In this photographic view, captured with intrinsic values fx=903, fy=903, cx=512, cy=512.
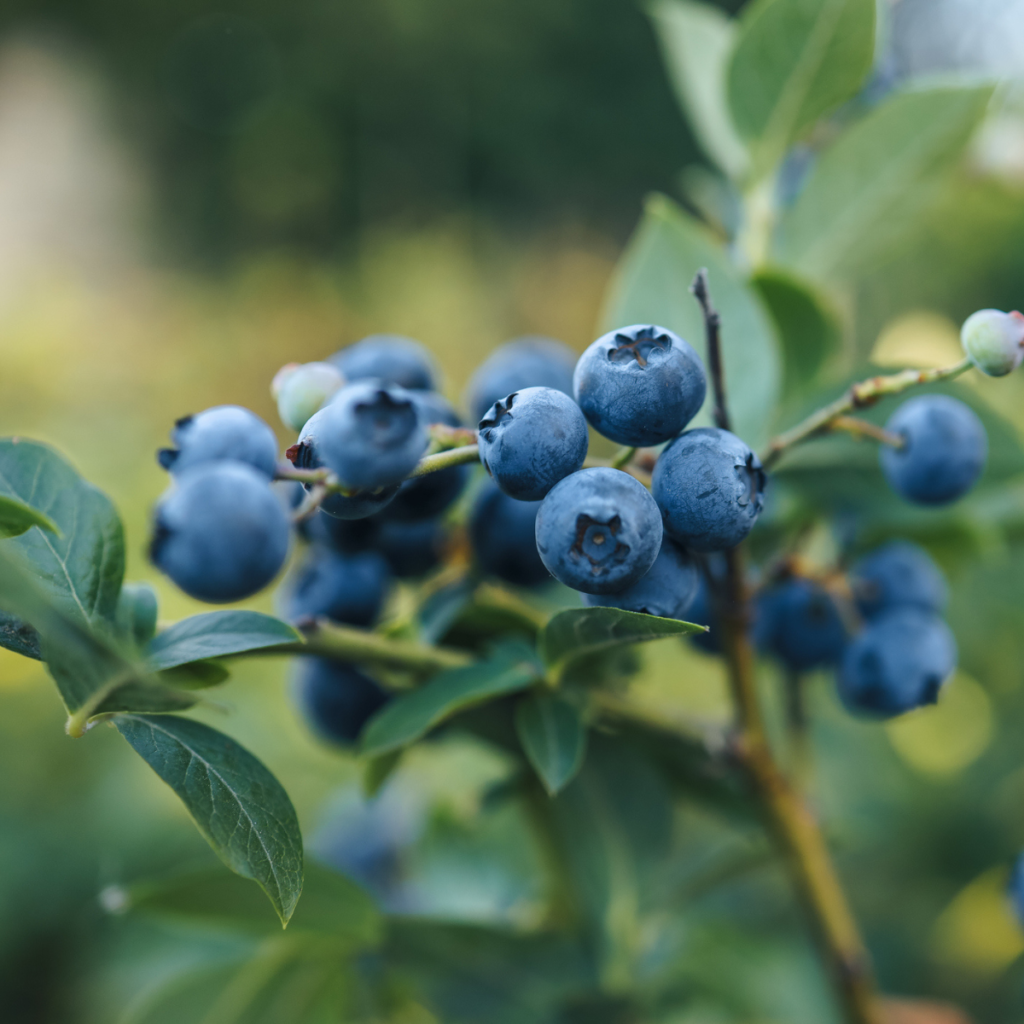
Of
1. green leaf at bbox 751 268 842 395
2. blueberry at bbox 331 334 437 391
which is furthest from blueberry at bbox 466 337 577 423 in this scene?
green leaf at bbox 751 268 842 395

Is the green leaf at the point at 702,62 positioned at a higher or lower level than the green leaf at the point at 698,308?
higher

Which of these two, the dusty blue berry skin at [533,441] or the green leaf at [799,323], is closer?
the dusty blue berry skin at [533,441]

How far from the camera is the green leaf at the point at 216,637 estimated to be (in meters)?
0.41

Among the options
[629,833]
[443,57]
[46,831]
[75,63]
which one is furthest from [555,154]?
[629,833]

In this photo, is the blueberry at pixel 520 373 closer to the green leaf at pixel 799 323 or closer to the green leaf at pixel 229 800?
the green leaf at pixel 799 323

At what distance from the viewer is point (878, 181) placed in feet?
2.40

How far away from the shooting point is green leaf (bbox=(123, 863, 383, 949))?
1.95 feet

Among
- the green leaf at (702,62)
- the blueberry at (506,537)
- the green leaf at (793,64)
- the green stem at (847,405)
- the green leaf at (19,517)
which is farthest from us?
the green leaf at (702,62)

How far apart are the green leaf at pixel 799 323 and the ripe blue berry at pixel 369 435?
390 millimetres

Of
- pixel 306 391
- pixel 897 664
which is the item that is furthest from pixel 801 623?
pixel 306 391

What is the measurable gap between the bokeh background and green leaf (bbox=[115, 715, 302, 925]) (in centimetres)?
25

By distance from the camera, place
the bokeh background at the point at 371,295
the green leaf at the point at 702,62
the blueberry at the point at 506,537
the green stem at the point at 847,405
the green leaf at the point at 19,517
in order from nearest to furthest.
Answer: the green leaf at the point at 19,517 → the green stem at the point at 847,405 → the blueberry at the point at 506,537 → the green leaf at the point at 702,62 → the bokeh background at the point at 371,295

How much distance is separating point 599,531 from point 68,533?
9.2 inches

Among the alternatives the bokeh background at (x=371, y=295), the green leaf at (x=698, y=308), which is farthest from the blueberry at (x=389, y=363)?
the bokeh background at (x=371, y=295)
